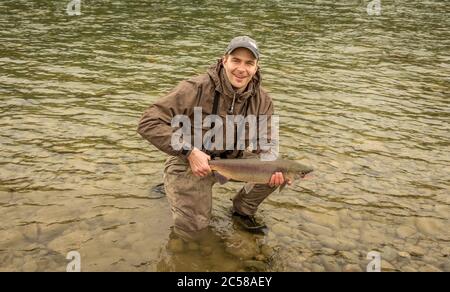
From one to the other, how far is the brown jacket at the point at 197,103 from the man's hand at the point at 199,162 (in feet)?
0.48

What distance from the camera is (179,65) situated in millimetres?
14789

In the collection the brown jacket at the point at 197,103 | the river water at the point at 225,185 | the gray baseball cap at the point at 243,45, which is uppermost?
the gray baseball cap at the point at 243,45

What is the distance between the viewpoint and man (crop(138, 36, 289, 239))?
5945 mm

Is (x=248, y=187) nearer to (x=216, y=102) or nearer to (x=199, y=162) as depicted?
(x=199, y=162)

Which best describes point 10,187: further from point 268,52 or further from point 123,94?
point 268,52

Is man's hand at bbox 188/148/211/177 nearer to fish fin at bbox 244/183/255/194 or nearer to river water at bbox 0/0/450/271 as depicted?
fish fin at bbox 244/183/255/194

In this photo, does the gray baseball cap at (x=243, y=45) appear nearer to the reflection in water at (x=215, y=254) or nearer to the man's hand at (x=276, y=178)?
the man's hand at (x=276, y=178)

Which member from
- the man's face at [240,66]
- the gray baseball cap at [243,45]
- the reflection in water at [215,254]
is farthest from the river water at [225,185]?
the gray baseball cap at [243,45]

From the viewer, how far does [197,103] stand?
244 inches

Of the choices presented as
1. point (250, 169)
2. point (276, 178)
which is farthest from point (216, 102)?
point (276, 178)

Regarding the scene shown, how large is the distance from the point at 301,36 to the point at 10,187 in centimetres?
1446

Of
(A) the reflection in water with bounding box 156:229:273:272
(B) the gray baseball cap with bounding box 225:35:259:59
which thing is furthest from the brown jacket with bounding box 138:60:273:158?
(A) the reflection in water with bounding box 156:229:273:272

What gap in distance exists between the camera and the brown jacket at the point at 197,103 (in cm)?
592
